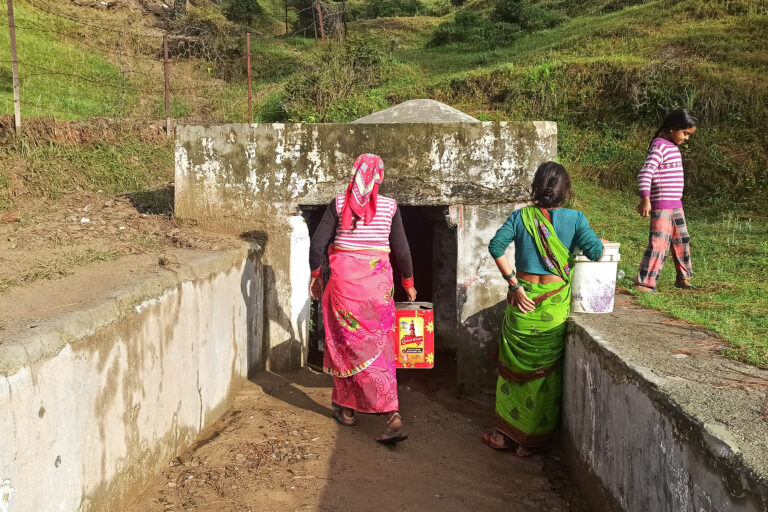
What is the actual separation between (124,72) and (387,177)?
429 inches

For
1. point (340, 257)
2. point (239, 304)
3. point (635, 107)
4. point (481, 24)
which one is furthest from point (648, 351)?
point (481, 24)

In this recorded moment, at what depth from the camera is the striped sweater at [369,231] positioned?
13.8ft

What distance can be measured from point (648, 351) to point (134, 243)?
345 cm

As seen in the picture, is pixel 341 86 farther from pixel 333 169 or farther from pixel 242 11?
pixel 242 11

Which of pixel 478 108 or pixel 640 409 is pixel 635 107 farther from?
pixel 640 409

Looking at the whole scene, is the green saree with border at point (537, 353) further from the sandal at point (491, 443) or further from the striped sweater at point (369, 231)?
the striped sweater at point (369, 231)

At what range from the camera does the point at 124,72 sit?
13938mm

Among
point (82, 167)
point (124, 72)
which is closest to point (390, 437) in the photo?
point (82, 167)

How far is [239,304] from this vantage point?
4812mm

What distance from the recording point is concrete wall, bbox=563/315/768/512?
2.06 m

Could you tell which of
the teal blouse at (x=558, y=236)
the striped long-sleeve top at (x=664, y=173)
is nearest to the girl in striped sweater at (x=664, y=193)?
the striped long-sleeve top at (x=664, y=173)

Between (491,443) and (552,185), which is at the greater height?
(552,185)

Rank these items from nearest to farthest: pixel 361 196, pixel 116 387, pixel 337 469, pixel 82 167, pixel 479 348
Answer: pixel 116 387 → pixel 337 469 → pixel 361 196 → pixel 479 348 → pixel 82 167

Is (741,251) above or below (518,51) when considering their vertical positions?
below
